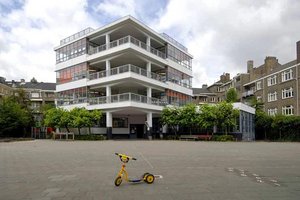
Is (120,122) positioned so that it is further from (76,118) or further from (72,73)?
(72,73)

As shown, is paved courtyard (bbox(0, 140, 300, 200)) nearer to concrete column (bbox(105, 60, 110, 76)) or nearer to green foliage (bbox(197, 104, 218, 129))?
green foliage (bbox(197, 104, 218, 129))

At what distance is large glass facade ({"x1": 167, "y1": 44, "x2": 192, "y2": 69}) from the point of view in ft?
157

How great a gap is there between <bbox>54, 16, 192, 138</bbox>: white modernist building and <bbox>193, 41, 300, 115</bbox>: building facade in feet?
56.9

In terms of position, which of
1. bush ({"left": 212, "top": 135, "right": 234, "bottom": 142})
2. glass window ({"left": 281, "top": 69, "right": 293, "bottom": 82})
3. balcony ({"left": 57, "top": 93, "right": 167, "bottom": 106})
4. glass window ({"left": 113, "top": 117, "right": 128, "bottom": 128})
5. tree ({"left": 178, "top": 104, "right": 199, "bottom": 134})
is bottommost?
bush ({"left": 212, "top": 135, "right": 234, "bottom": 142})

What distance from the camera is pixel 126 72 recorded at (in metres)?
38.2

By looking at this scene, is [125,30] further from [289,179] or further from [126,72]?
[289,179]

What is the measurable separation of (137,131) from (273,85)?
2736 cm

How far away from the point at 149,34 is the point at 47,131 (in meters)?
22.5

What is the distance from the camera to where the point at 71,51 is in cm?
4638

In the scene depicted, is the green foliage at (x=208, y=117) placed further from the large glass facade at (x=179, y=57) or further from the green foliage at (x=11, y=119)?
the green foliage at (x=11, y=119)

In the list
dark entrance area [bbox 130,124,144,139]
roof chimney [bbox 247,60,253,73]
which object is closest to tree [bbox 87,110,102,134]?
dark entrance area [bbox 130,124,144,139]

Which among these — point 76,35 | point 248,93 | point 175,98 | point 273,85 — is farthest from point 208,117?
point 248,93

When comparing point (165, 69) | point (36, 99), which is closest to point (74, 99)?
point (165, 69)

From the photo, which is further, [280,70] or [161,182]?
[280,70]
